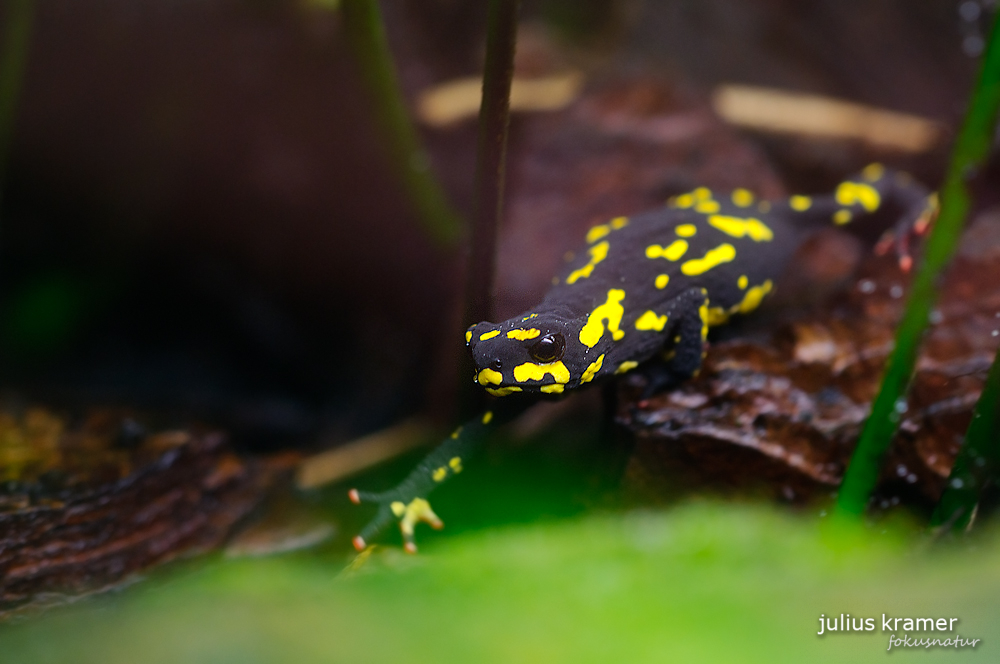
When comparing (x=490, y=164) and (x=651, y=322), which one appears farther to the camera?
(x=651, y=322)

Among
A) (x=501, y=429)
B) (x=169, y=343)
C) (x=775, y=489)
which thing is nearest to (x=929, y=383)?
(x=775, y=489)

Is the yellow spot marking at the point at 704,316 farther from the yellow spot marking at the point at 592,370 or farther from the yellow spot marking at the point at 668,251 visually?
the yellow spot marking at the point at 592,370

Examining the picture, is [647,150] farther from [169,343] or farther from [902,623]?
[902,623]

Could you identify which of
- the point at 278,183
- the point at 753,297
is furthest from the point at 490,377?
the point at 278,183

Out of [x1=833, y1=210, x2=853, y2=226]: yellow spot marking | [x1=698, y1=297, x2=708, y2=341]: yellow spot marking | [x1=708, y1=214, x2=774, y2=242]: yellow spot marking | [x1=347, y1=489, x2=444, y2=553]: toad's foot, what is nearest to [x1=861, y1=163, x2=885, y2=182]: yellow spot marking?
[x1=833, y1=210, x2=853, y2=226]: yellow spot marking

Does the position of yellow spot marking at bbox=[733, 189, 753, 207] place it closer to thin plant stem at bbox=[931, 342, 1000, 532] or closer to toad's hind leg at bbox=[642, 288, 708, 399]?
toad's hind leg at bbox=[642, 288, 708, 399]

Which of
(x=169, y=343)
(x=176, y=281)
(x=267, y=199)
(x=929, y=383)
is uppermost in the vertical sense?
(x=267, y=199)

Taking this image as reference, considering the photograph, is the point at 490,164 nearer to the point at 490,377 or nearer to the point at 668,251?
the point at 490,377
